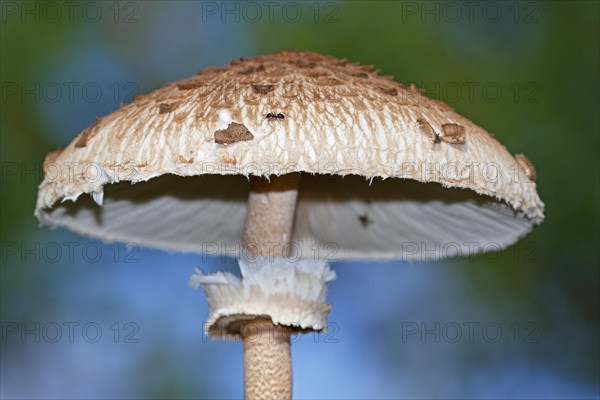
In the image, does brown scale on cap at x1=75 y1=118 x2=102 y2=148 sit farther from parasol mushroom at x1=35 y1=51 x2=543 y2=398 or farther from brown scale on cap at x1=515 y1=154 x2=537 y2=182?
brown scale on cap at x1=515 y1=154 x2=537 y2=182

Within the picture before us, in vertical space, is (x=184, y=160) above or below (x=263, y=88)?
below

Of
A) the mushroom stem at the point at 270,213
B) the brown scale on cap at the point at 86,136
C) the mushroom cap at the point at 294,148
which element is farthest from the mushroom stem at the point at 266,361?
the brown scale on cap at the point at 86,136

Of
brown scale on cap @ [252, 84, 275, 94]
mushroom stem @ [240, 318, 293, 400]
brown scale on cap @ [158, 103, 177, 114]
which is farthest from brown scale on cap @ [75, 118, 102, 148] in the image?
mushroom stem @ [240, 318, 293, 400]

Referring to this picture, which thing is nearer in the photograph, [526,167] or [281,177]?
[526,167]

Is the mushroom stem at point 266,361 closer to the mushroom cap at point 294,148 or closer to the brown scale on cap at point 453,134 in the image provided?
the mushroom cap at point 294,148

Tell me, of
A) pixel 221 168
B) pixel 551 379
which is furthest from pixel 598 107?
pixel 221 168

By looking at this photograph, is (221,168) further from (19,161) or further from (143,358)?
(143,358)

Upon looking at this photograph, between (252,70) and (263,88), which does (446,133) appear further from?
(252,70)

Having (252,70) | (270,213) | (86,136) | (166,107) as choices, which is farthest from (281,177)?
(86,136)
